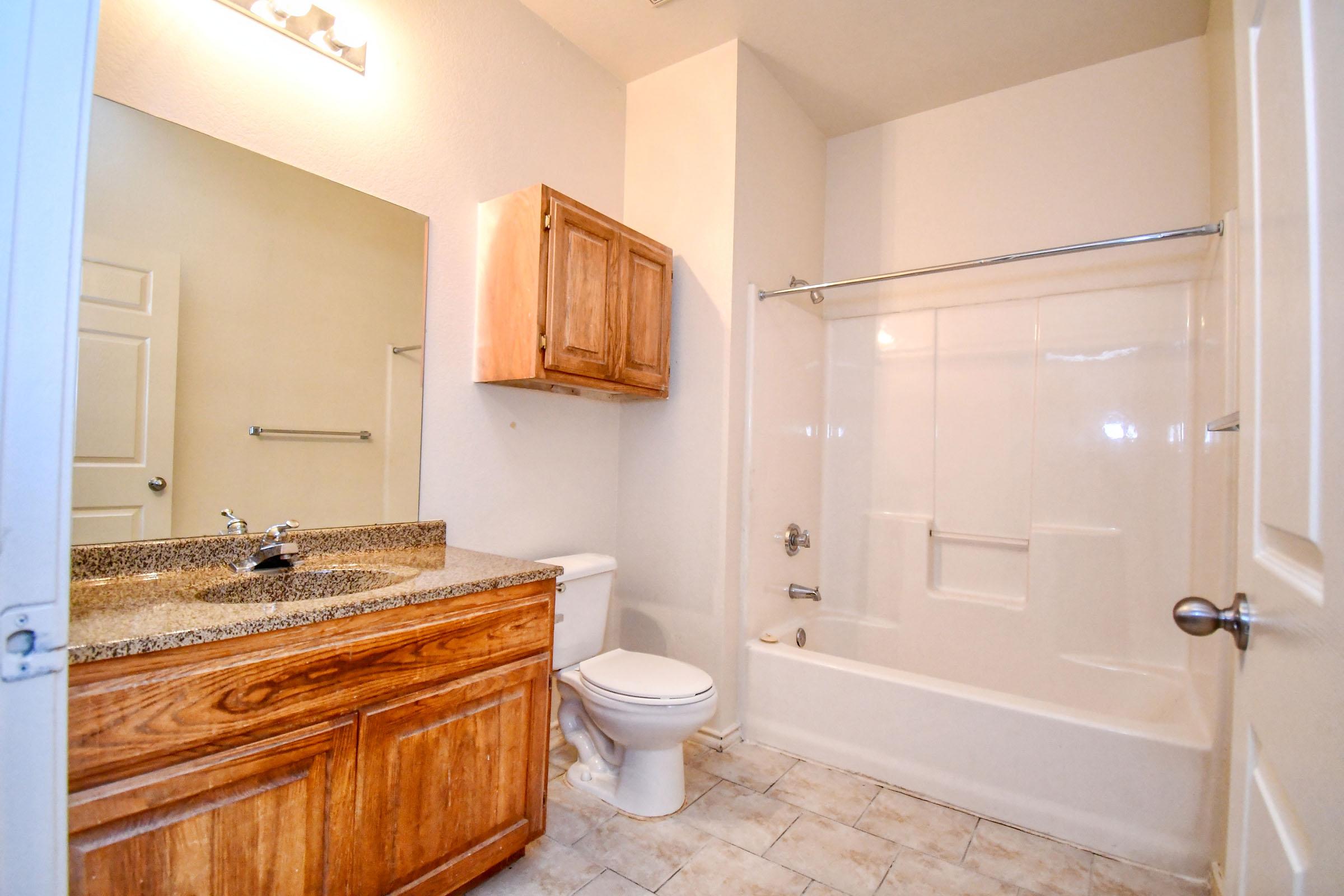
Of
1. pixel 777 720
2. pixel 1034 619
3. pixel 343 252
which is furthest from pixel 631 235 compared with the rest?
pixel 1034 619

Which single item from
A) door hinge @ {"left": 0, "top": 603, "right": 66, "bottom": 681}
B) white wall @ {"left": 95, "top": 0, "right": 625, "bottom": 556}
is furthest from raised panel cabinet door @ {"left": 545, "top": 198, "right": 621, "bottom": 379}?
door hinge @ {"left": 0, "top": 603, "right": 66, "bottom": 681}

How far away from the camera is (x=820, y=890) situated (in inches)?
62.4

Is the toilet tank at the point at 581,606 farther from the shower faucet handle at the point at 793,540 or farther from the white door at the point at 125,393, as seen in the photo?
the white door at the point at 125,393

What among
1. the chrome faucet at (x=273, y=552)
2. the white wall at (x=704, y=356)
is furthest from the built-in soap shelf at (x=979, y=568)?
the chrome faucet at (x=273, y=552)

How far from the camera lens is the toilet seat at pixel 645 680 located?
1820 mm

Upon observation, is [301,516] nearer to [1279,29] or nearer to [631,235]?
[631,235]

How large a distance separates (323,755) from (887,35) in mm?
2888

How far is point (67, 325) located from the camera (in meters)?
0.52

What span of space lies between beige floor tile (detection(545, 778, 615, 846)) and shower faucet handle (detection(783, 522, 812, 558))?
125 centimetres

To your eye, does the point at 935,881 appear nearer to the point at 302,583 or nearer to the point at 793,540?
the point at 793,540

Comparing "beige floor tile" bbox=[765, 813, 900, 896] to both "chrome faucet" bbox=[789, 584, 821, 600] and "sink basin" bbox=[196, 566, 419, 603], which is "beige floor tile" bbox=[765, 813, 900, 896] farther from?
"sink basin" bbox=[196, 566, 419, 603]

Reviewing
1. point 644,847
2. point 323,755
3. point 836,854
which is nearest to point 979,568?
point 836,854

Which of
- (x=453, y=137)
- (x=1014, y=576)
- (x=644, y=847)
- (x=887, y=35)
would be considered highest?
(x=887, y=35)

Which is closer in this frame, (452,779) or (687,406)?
(452,779)
